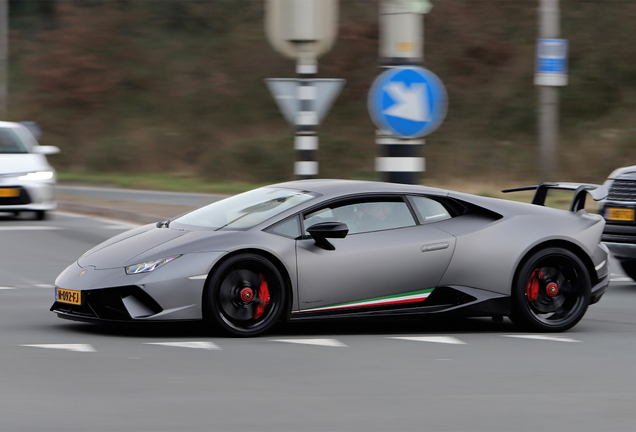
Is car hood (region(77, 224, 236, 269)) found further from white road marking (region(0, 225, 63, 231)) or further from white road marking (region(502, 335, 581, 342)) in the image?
white road marking (region(0, 225, 63, 231))

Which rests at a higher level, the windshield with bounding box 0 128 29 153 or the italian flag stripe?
the windshield with bounding box 0 128 29 153

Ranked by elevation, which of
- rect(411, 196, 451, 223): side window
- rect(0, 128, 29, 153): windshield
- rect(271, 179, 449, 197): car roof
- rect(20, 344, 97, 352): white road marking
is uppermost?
rect(0, 128, 29, 153): windshield

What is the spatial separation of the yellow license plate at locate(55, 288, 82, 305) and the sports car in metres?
0.01

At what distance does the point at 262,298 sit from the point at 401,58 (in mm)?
4511

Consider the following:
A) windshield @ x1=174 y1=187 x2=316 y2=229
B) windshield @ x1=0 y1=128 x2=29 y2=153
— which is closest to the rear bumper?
windshield @ x1=174 y1=187 x2=316 y2=229

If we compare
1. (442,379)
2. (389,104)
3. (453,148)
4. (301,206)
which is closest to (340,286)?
(301,206)

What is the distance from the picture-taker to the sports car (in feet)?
24.0

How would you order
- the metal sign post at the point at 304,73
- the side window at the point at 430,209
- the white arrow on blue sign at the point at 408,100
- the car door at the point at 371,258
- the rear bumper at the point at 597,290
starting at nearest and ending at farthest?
the car door at the point at 371,258
the side window at the point at 430,209
the rear bumper at the point at 597,290
the white arrow on blue sign at the point at 408,100
the metal sign post at the point at 304,73

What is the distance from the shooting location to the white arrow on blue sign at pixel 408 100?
11.0 m

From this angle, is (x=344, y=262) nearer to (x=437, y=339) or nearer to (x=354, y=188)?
(x=354, y=188)

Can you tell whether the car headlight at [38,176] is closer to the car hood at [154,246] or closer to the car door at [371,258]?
the car hood at [154,246]

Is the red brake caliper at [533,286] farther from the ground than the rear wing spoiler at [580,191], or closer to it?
closer to it

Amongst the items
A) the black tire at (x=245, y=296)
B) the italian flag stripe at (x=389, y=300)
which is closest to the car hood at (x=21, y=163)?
the black tire at (x=245, y=296)

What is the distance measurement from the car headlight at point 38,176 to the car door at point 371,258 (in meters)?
10.8
